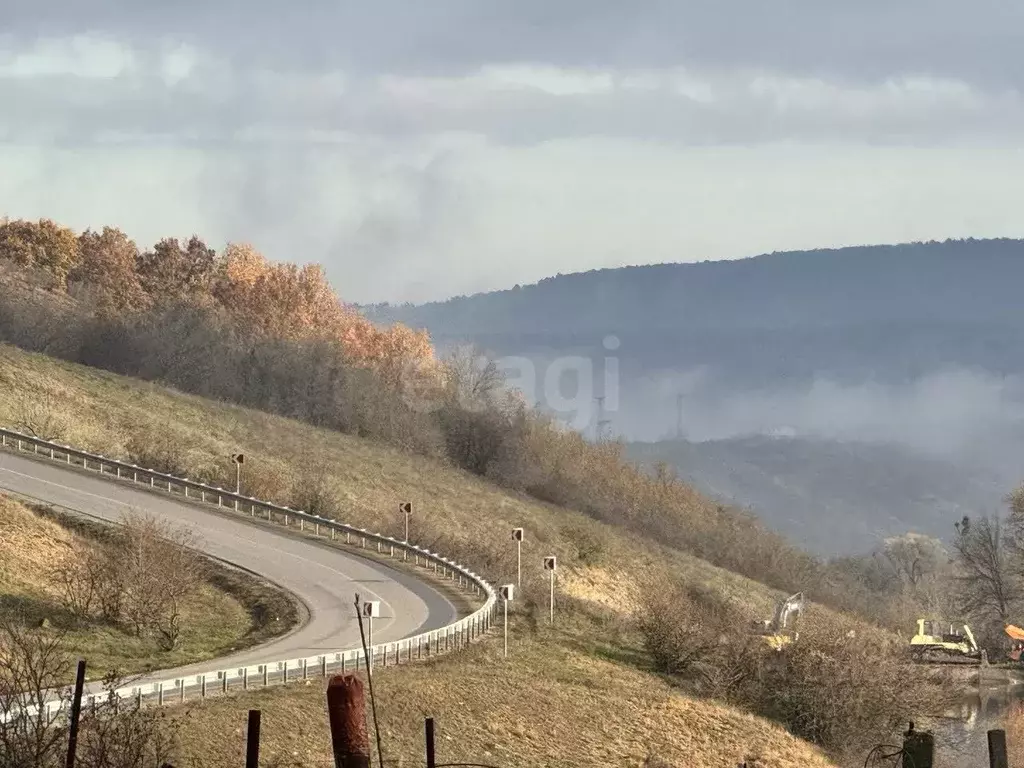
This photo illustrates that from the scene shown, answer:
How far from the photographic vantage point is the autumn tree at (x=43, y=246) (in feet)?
509

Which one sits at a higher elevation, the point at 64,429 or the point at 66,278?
the point at 66,278

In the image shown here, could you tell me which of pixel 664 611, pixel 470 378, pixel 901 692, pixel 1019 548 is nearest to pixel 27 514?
pixel 664 611

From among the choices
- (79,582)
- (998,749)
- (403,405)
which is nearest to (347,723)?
(998,749)

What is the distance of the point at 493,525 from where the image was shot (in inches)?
3831

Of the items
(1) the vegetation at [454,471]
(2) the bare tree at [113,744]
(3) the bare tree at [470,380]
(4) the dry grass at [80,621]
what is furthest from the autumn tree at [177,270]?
(2) the bare tree at [113,744]

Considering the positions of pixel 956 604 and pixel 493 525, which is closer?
pixel 493 525

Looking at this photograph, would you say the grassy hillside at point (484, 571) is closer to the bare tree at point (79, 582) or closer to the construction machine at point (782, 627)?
the construction machine at point (782, 627)

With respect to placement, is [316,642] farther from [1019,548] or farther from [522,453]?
[522,453]

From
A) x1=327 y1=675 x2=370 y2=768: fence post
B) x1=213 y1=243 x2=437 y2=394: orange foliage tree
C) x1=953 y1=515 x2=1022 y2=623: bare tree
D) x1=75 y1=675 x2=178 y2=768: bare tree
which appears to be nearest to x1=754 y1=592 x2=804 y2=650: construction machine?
x1=953 y1=515 x2=1022 y2=623: bare tree

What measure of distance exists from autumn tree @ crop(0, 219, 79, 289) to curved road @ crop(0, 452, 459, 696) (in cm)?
8292

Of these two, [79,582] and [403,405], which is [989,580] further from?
[79,582]

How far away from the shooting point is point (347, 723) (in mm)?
11570

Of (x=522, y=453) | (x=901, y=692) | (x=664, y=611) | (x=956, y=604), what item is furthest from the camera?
(x=956, y=604)

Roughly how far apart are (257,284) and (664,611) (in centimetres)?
10130
